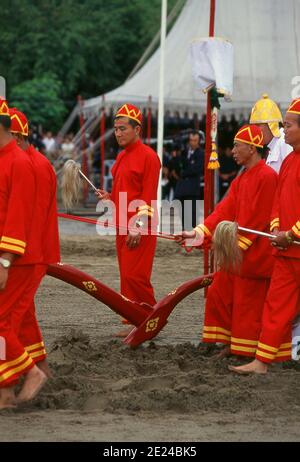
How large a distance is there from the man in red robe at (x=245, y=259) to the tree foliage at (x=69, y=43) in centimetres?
2393

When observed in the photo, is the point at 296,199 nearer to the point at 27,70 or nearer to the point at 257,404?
the point at 257,404

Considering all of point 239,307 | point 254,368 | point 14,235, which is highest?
point 14,235

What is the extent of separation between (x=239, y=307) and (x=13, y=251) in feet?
7.69

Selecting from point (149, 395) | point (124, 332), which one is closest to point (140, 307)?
point (124, 332)

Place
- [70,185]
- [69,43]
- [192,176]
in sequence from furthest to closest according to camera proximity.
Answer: [69,43] < [192,176] < [70,185]

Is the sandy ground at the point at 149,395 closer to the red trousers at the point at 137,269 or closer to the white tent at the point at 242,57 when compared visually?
the red trousers at the point at 137,269

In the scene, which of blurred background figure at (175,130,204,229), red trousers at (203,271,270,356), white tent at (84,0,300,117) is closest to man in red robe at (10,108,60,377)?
red trousers at (203,271,270,356)

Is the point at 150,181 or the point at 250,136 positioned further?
the point at 150,181

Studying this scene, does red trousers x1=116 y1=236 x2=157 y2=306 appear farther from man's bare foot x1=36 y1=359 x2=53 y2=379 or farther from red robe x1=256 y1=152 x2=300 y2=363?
man's bare foot x1=36 y1=359 x2=53 y2=379

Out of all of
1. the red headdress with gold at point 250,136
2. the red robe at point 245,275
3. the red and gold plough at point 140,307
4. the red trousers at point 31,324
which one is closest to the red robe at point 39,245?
the red trousers at point 31,324

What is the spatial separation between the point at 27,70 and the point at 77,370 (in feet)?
91.6

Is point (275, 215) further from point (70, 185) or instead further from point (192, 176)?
point (192, 176)

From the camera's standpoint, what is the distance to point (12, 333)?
21.4 feet
